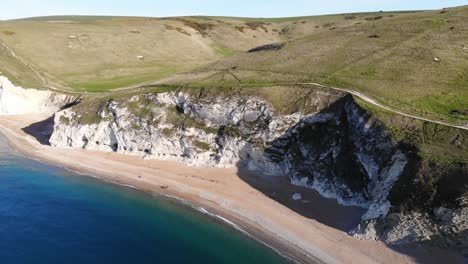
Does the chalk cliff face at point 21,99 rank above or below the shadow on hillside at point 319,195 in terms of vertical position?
above

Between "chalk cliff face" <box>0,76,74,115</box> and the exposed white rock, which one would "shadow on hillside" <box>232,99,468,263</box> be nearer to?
the exposed white rock

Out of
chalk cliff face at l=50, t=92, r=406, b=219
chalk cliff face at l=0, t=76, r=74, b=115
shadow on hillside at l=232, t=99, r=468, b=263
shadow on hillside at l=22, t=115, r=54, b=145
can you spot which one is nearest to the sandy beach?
shadow on hillside at l=232, t=99, r=468, b=263

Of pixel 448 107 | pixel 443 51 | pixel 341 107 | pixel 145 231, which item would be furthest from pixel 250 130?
pixel 443 51

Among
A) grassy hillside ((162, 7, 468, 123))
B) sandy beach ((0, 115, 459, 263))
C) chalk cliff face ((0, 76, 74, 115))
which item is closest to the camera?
sandy beach ((0, 115, 459, 263))

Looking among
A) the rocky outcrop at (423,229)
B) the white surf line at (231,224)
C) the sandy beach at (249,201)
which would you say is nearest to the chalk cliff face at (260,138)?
the rocky outcrop at (423,229)

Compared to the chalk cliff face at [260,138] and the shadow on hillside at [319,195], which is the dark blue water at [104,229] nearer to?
the shadow on hillside at [319,195]

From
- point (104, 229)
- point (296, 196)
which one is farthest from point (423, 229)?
point (104, 229)
